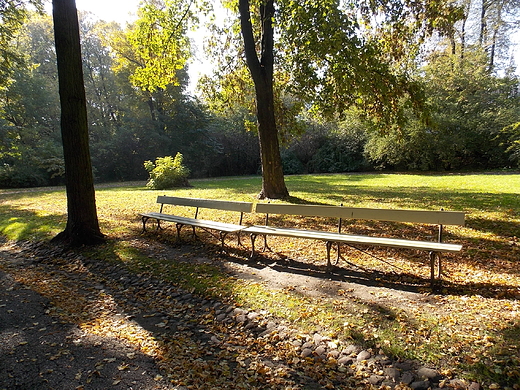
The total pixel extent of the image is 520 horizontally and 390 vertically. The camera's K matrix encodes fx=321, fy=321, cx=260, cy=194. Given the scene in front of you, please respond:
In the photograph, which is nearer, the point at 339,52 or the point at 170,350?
the point at 170,350

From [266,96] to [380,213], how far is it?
20.0 feet

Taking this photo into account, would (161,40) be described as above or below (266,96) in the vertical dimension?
above

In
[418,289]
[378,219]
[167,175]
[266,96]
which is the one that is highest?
[266,96]

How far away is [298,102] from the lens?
11023 mm

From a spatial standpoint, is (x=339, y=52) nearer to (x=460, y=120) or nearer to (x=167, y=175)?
(x=167, y=175)

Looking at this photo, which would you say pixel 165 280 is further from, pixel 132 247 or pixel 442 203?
Answer: pixel 442 203

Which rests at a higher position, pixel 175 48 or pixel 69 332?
pixel 175 48

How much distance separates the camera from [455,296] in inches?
139

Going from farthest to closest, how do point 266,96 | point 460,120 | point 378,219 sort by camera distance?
point 460,120, point 266,96, point 378,219

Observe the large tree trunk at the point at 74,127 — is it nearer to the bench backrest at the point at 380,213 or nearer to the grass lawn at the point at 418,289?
the grass lawn at the point at 418,289

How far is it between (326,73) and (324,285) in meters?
7.17

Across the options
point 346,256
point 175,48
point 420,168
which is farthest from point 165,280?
point 420,168

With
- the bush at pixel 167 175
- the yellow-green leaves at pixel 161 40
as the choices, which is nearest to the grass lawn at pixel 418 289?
the yellow-green leaves at pixel 161 40

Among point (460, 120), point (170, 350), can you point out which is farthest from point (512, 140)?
point (170, 350)
